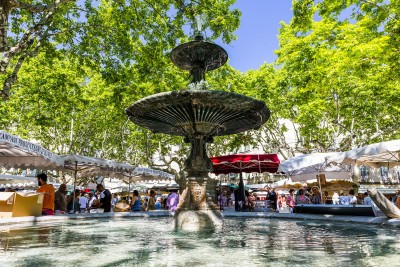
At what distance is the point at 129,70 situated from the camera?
12797mm

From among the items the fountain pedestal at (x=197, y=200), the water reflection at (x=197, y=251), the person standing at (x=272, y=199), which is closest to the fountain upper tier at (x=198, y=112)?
the fountain pedestal at (x=197, y=200)

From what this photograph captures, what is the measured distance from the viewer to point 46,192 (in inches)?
328

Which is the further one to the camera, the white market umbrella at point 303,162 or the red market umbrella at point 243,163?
the red market umbrella at point 243,163

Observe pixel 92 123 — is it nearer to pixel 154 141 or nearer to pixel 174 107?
pixel 154 141

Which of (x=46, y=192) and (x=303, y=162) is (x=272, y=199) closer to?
(x=303, y=162)

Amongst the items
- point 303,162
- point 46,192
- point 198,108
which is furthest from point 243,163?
point 46,192

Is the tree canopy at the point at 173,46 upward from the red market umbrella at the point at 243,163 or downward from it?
upward

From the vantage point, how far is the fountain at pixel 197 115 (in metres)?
6.73

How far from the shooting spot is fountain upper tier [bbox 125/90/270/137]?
262 inches

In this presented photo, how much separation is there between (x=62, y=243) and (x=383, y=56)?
30.3 ft

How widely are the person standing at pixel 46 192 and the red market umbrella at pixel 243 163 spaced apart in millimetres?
6800

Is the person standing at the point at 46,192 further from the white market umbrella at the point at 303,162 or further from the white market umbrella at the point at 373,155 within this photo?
the white market umbrella at the point at 373,155

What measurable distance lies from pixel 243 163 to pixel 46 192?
8.57 metres

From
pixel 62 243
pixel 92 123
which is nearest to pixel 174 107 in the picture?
pixel 62 243
